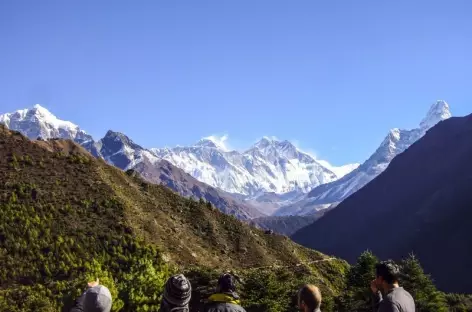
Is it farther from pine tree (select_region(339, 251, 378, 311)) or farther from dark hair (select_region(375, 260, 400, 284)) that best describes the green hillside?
dark hair (select_region(375, 260, 400, 284))

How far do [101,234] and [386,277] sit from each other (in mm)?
51548

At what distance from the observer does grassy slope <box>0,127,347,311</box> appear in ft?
161

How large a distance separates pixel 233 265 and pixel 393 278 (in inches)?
2210

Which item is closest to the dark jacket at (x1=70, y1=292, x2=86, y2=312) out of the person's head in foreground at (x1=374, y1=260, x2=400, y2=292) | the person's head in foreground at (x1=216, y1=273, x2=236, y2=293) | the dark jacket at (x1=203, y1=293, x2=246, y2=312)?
the dark jacket at (x1=203, y1=293, x2=246, y2=312)

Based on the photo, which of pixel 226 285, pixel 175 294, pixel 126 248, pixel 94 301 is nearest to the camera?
pixel 94 301

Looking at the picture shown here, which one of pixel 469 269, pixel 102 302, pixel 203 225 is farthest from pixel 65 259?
pixel 469 269

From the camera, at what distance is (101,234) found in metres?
57.5

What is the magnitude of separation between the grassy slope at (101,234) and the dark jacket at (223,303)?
100 ft

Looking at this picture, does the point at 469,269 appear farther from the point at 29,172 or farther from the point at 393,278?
the point at 393,278

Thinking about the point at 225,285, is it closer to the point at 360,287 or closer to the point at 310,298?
the point at 310,298

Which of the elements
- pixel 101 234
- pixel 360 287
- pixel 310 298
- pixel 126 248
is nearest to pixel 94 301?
pixel 310 298

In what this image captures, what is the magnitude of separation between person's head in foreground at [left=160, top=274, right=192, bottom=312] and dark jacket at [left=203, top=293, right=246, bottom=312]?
0.48m

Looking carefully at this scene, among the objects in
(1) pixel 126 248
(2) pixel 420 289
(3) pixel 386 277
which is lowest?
(3) pixel 386 277

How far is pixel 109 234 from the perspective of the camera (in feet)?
189
